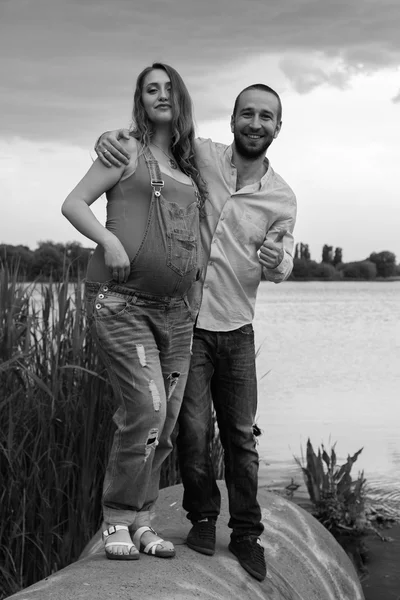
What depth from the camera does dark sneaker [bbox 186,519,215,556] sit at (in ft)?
11.6

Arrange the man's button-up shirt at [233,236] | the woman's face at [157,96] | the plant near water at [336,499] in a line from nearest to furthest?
1. the woman's face at [157,96]
2. the man's button-up shirt at [233,236]
3. the plant near water at [336,499]

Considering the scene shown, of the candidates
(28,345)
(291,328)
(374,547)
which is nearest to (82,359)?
(28,345)

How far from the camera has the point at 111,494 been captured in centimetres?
328

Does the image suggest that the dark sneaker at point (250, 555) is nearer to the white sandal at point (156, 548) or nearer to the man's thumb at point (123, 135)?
the white sandal at point (156, 548)

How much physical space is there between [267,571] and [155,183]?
6.04 feet

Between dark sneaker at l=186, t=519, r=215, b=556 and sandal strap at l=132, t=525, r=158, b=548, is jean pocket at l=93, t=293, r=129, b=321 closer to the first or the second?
sandal strap at l=132, t=525, r=158, b=548

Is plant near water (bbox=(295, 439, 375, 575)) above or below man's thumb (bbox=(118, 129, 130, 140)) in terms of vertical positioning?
below

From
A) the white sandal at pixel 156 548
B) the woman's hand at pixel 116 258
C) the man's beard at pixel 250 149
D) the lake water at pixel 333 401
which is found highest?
the man's beard at pixel 250 149

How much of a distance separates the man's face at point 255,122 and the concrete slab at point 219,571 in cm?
175

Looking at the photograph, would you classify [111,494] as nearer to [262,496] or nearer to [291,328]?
[262,496]

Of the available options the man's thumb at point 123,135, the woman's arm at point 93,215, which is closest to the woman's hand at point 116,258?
the woman's arm at point 93,215

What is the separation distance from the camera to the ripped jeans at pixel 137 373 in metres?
3.19

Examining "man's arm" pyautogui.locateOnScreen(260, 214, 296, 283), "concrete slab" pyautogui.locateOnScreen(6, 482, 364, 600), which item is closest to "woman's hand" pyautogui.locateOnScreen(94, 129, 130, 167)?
"man's arm" pyautogui.locateOnScreen(260, 214, 296, 283)

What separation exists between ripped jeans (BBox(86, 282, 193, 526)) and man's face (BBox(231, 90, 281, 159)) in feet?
2.62
